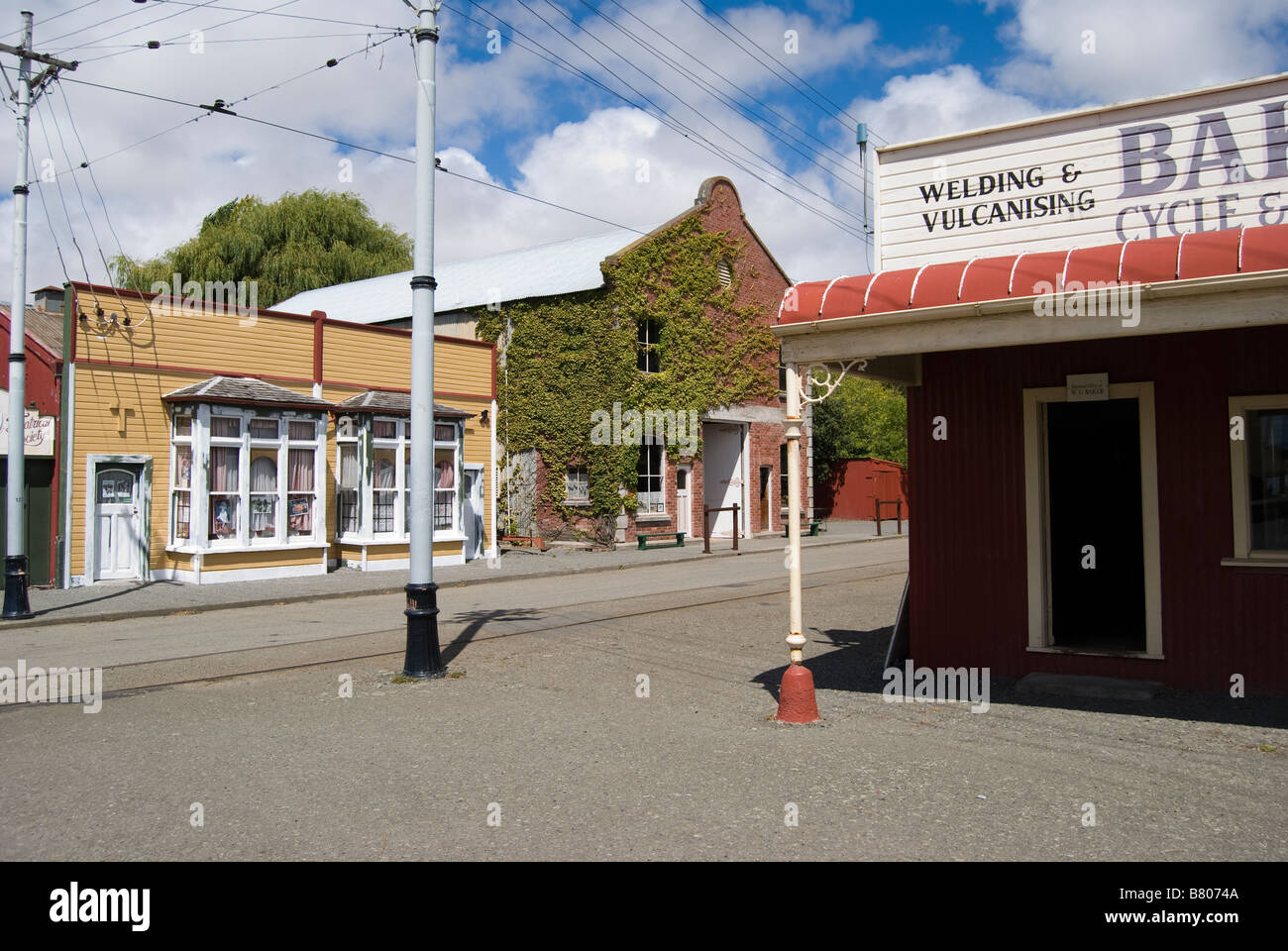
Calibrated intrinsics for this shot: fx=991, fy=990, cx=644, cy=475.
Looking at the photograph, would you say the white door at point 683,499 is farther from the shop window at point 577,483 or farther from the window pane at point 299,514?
the window pane at point 299,514

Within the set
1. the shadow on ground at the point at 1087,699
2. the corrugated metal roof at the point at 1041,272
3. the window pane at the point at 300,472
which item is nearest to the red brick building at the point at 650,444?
the window pane at the point at 300,472

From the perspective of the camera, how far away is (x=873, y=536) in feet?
102

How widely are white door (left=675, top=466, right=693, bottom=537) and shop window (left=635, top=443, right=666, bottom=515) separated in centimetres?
67

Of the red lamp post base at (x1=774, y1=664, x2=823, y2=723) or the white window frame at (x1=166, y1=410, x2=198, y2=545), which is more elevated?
the white window frame at (x1=166, y1=410, x2=198, y2=545)

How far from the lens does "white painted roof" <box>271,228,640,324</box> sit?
2712cm

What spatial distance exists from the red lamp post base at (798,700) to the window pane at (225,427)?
14292mm

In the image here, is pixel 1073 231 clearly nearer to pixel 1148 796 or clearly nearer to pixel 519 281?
pixel 1148 796

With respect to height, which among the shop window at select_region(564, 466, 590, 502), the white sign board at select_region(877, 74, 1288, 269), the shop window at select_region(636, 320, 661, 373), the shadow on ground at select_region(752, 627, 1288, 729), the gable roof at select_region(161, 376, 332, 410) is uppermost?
the shop window at select_region(636, 320, 661, 373)

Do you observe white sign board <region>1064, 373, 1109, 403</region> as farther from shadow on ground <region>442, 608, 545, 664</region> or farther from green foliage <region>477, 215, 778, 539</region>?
green foliage <region>477, 215, 778, 539</region>

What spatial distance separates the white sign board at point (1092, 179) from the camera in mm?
7586

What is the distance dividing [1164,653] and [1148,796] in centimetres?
288

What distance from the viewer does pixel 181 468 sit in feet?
59.6

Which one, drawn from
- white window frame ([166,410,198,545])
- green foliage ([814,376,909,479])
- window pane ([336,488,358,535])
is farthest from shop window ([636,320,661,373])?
white window frame ([166,410,198,545])

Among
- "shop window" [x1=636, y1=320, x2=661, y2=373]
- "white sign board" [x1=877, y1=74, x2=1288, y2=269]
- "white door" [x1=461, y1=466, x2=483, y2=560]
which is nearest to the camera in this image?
"white sign board" [x1=877, y1=74, x2=1288, y2=269]
